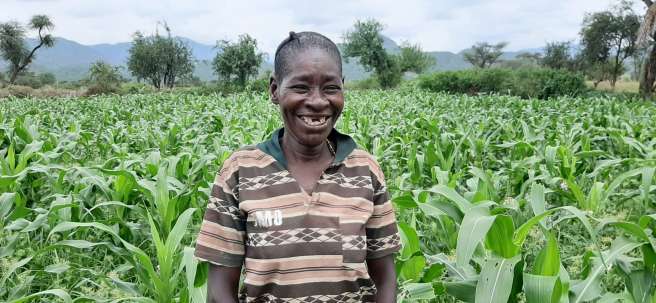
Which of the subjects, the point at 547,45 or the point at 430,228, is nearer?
the point at 430,228

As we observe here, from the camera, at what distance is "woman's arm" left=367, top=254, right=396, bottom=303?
1.39 metres

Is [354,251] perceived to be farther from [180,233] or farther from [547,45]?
[547,45]

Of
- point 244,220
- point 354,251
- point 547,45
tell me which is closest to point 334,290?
point 354,251

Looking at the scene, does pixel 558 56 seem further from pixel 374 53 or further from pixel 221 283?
pixel 221 283

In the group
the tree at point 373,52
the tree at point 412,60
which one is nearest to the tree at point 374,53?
the tree at point 373,52

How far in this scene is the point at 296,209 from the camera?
4.09ft

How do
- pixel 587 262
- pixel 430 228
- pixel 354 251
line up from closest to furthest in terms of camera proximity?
pixel 354 251 < pixel 587 262 < pixel 430 228

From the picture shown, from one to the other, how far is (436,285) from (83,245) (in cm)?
173

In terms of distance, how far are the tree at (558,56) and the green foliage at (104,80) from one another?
43.0m

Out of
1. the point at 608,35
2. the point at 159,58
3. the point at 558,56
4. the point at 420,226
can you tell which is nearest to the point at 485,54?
the point at 558,56

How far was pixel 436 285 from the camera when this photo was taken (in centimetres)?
194

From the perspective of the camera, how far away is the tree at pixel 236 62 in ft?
109

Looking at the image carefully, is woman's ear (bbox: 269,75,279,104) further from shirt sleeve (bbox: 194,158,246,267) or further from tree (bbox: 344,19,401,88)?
tree (bbox: 344,19,401,88)

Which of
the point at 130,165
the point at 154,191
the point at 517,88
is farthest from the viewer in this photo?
the point at 517,88
